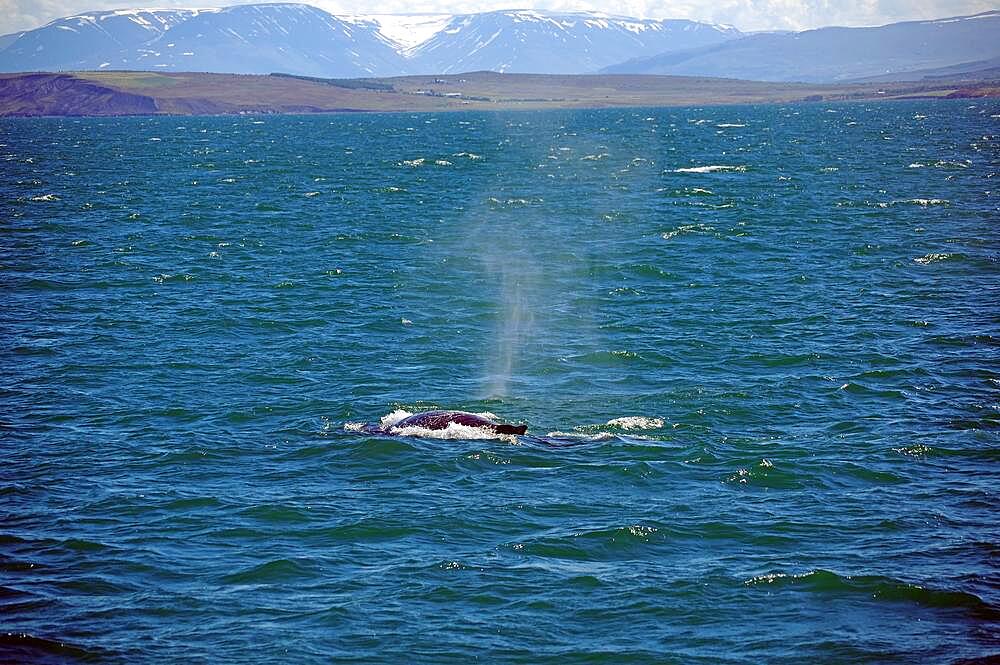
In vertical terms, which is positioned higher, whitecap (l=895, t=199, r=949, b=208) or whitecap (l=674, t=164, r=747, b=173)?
whitecap (l=674, t=164, r=747, b=173)

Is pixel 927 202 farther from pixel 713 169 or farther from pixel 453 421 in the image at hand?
pixel 453 421

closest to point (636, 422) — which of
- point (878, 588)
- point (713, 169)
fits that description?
point (878, 588)

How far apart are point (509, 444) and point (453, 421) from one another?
1954 mm

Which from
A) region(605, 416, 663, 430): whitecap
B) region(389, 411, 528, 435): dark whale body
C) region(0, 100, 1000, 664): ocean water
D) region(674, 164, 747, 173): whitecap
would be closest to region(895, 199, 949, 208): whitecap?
region(0, 100, 1000, 664): ocean water

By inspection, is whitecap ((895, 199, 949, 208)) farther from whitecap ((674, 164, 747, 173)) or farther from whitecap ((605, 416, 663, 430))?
whitecap ((605, 416, 663, 430))

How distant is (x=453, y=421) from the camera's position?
29141 mm

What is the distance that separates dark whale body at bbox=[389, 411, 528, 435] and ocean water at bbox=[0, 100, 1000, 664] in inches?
21.4

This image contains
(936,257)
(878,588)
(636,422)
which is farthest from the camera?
(936,257)

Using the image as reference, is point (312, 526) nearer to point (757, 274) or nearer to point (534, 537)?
point (534, 537)

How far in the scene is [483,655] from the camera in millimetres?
17766

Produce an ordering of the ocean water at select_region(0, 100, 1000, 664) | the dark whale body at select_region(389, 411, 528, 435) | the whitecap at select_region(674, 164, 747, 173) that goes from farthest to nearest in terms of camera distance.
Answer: the whitecap at select_region(674, 164, 747, 173)
the dark whale body at select_region(389, 411, 528, 435)
the ocean water at select_region(0, 100, 1000, 664)

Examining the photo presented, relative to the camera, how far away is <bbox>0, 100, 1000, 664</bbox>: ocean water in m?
18.9

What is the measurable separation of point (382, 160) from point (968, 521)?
364 ft

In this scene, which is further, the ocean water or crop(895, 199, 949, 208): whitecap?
crop(895, 199, 949, 208): whitecap
